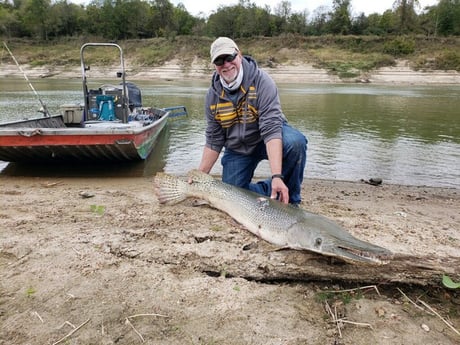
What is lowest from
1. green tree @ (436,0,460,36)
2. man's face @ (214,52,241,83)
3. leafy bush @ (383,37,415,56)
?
man's face @ (214,52,241,83)

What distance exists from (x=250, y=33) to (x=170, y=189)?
A: 241 feet

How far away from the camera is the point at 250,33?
2852 inches

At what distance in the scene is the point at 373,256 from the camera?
242cm

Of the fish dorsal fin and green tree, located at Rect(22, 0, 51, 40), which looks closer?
the fish dorsal fin

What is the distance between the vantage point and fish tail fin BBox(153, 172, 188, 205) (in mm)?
4145

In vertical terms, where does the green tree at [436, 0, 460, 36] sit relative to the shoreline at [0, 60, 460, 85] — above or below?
above

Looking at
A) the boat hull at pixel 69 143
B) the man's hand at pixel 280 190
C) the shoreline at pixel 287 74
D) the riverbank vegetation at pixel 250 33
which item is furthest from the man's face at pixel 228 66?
the riverbank vegetation at pixel 250 33

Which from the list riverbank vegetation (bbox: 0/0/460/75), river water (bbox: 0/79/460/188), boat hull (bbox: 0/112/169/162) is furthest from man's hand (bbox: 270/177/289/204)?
riverbank vegetation (bbox: 0/0/460/75)

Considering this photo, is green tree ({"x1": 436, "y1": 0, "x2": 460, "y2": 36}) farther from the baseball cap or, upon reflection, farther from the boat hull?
the baseball cap

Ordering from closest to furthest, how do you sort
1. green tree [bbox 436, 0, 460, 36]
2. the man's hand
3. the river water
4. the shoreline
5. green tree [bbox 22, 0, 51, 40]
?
the man's hand
the river water
the shoreline
green tree [bbox 436, 0, 460, 36]
green tree [bbox 22, 0, 51, 40]

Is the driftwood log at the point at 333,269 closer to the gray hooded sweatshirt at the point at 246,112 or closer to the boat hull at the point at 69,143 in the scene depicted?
the gray hooded sweatshirt at the point at 246,112

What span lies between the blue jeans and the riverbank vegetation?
1754 inches

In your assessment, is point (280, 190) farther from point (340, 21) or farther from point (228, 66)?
point (340, 21)

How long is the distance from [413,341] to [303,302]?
645 mm
